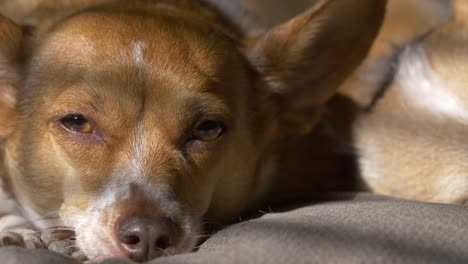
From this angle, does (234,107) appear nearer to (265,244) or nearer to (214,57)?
(214,57)

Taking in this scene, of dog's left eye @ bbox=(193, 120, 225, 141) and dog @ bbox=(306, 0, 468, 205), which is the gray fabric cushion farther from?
dog @ bbox=(306, 0, 468, 205)

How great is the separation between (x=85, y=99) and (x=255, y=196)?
23.9 inches

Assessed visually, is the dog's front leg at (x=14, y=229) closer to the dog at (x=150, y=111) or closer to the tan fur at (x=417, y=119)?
the dog at (x=150, y=111)

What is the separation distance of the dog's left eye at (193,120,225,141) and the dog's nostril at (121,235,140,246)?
357 mm

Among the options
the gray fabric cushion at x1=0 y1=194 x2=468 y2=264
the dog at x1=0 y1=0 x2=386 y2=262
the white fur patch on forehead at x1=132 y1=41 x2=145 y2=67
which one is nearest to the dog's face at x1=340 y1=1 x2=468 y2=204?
the dog at x1=0 y1=0 x2=386 y2=262

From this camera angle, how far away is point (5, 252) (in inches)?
60.2

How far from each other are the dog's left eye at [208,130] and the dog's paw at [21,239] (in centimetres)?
42

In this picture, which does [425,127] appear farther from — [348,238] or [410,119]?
[348,238]

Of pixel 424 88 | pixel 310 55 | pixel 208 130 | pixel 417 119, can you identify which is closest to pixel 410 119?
pixel 417 119

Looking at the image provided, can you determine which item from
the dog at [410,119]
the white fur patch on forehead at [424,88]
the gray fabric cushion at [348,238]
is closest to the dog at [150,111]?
the gray fabric cushion at [348,238]

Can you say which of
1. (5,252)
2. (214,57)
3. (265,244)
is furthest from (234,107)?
(5,252)

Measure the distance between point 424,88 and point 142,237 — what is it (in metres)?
1.29

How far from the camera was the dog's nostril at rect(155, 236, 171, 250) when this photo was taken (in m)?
1.62

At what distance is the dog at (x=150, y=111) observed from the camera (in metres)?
1.73
